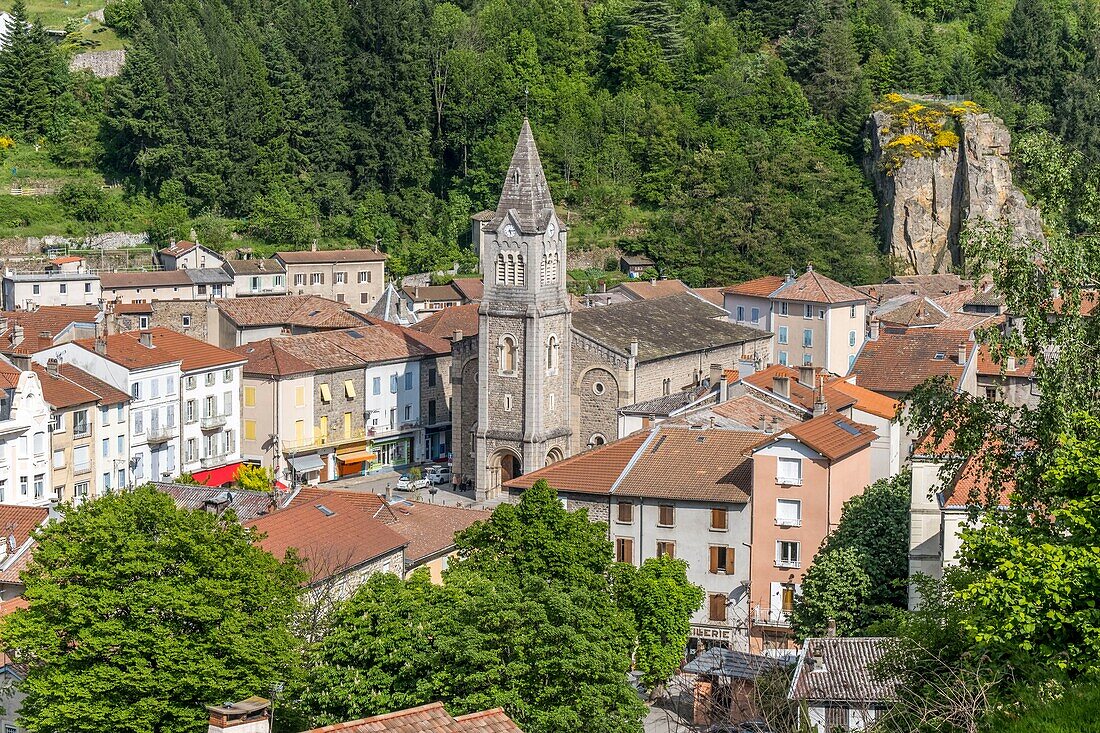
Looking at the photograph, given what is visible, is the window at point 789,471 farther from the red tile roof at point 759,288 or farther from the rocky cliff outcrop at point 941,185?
the rocky cliff outcrop at point 941,185

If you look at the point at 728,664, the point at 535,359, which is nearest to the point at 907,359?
the point at 535,359

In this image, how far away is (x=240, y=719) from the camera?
24219 mm

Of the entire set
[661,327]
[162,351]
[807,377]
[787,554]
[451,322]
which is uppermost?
[451,322]

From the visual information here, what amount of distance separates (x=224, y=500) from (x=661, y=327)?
26.2 metres

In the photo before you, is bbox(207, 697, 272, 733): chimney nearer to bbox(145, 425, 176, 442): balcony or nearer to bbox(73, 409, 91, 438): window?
bbox(73, 409, 91, 438): window

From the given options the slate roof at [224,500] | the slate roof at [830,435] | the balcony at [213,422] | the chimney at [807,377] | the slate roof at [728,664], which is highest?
the chimney at [807,377]

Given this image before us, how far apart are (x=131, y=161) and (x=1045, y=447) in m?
82.2

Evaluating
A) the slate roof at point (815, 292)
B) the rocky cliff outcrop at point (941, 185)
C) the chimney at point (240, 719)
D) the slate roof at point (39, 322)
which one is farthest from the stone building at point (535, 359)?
the rocky cliff outcrop at point (941, 185)

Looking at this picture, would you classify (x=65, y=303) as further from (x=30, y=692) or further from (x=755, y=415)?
(x=30, y=692)

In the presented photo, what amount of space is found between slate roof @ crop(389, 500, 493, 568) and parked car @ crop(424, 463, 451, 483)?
58.2ft

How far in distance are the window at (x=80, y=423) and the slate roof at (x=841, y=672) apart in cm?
3529

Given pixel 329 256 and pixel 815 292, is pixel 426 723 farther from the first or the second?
pixel 329 256

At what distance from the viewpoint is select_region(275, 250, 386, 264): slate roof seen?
94688 mm

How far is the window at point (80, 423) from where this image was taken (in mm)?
61312
